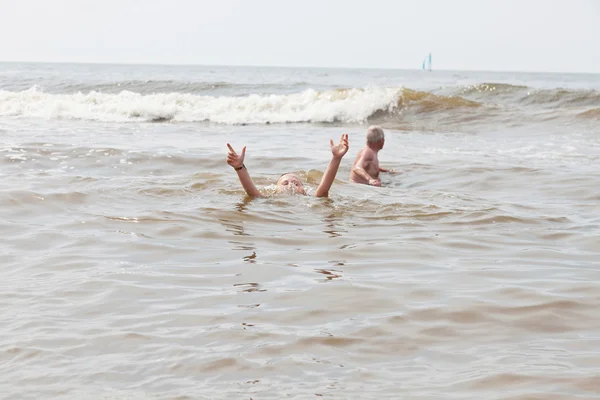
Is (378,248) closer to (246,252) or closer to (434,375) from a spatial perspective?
(246,252)

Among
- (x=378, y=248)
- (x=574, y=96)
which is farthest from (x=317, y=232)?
(x=574, y=96)

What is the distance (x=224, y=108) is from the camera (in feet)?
75.7

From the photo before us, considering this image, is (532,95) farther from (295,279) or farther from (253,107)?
(295,279)

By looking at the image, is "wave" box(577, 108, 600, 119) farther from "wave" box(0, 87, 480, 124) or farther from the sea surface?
the sea surface

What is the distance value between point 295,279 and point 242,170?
313 cm

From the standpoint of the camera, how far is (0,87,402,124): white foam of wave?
848 inches

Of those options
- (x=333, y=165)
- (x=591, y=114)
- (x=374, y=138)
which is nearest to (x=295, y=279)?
(x=333, y=165)

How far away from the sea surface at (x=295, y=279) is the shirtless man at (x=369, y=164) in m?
0.28

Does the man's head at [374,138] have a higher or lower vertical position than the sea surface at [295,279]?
higher

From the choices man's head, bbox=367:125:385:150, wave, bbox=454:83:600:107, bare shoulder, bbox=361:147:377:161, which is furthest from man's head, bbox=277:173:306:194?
wave, bbox=454:83:600:107

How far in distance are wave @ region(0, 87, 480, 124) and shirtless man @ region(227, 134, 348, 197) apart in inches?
497

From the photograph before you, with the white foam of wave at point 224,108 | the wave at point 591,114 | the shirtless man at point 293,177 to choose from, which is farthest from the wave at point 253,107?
the shirtless man at point 293,177

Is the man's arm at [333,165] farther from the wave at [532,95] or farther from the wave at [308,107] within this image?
the wave at [532,95]

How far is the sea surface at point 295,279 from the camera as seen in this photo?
3523 millimetres
